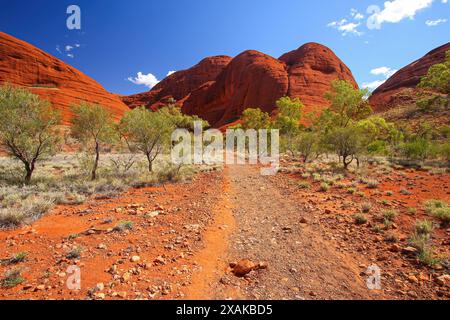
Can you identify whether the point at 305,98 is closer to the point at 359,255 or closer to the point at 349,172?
the point at 349,172

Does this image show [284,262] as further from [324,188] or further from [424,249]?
[324,188]

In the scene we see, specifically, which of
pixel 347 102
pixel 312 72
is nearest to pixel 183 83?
pixel 312 72

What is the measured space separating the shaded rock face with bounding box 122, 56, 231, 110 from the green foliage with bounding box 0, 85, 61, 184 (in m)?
81.6

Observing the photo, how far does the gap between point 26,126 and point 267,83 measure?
173 feet

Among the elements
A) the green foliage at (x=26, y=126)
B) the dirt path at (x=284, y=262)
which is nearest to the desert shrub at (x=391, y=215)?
the dirt path at (x=284, y=262)

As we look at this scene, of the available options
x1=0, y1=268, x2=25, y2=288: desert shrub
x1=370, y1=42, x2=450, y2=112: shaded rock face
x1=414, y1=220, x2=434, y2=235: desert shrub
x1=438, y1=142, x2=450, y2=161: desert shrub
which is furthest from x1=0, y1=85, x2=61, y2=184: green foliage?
x1=370, y1=42, x2=450, y2=112: shaded rock face

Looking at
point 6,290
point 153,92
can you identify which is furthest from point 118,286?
point 153,92

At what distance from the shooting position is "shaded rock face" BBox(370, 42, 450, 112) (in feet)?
150

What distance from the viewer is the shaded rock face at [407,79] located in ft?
150

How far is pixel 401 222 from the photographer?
18.2ft

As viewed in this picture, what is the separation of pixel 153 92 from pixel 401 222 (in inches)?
4191

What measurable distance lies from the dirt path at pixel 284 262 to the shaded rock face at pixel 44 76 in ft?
130

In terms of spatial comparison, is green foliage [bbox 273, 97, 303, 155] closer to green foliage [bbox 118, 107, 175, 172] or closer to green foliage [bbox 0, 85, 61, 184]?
green foliage [bbox 118, 107, 175, 172]

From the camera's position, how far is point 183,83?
307ft
